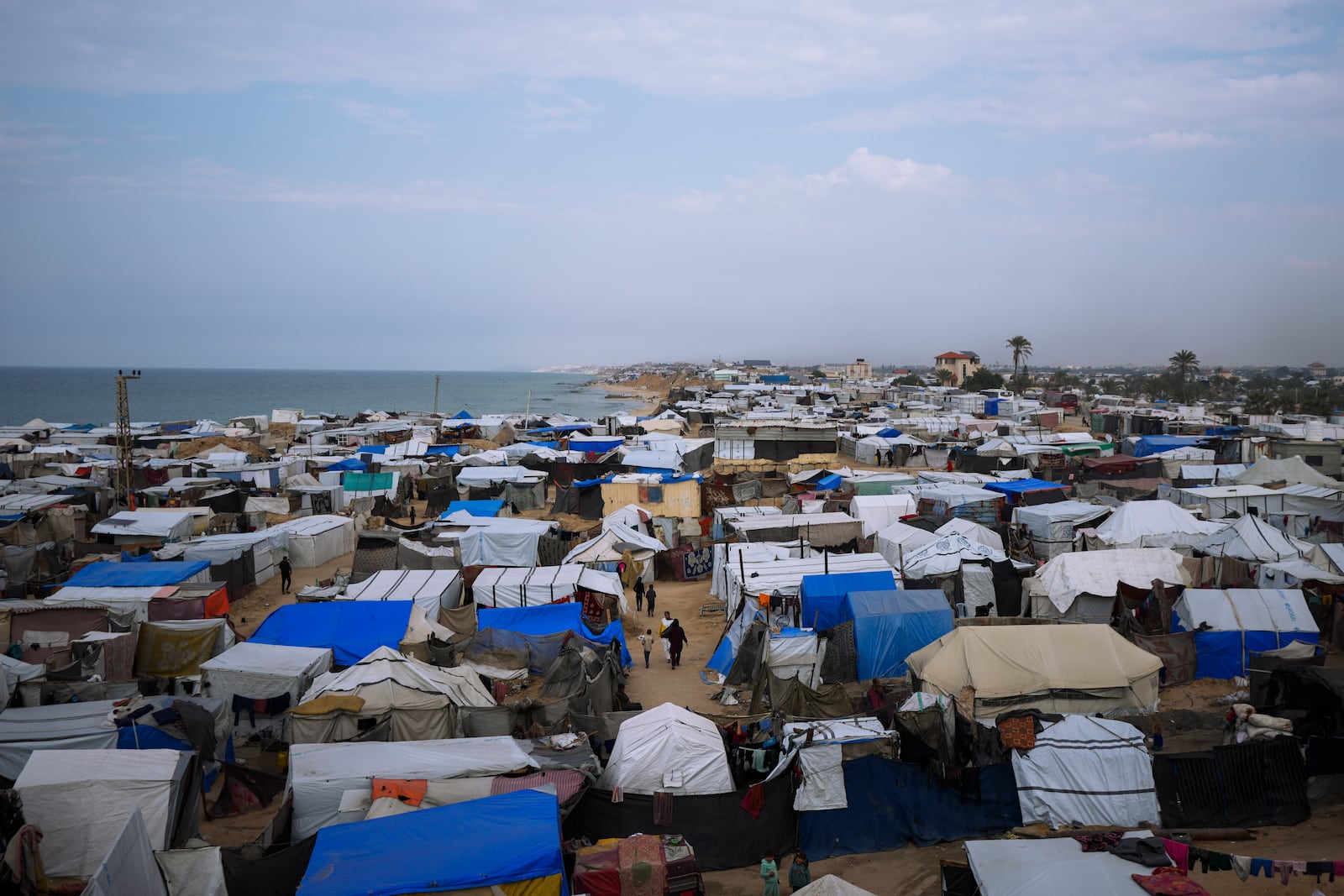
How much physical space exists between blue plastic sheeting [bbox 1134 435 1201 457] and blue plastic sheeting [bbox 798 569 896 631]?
29.6m

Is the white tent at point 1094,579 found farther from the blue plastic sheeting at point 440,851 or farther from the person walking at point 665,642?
the blue plastic sheeting at point 440,851

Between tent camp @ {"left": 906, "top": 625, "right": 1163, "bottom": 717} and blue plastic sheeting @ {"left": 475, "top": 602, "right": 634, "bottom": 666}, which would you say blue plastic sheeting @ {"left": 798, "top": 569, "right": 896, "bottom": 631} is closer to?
tent camp @ {"left": 906, "top": 625, "right": 1163, "bottom": 717}

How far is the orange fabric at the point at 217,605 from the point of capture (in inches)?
634

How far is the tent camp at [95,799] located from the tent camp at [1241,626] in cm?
1383

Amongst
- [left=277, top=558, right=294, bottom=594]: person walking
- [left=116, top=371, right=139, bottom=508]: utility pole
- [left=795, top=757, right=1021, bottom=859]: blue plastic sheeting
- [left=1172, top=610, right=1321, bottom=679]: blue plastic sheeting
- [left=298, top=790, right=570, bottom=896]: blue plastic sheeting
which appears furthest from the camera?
[left=116, top=371, right=139, bottom=508]: utility pole

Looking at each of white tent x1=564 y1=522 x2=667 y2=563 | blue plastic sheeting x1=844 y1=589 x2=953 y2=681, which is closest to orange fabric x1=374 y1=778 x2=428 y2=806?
blue plastic sheeting x1=844 y1=589 x2=953 y2=681

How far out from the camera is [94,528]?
72.3 feet

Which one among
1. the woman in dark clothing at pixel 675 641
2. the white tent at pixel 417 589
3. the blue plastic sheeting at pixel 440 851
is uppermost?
the blue plastic sheeting at pixel 440 851

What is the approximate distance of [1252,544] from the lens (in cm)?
1666

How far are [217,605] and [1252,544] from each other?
66.8 feet

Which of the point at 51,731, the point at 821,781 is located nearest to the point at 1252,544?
the point at 821,781

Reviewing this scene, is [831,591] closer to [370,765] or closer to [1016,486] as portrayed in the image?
[370,765]

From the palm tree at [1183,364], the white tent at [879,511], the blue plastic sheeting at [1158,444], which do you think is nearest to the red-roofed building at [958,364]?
the palm tree at [1183,364]

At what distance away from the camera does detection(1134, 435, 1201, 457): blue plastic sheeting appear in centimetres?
3878
